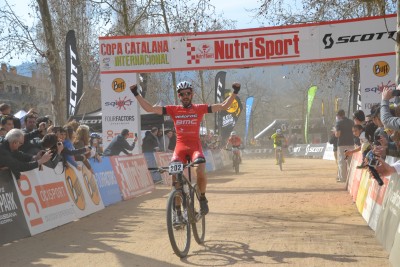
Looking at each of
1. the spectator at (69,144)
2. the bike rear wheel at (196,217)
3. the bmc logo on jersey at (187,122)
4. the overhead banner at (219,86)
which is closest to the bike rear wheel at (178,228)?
the bike rear wheel at (196,217)

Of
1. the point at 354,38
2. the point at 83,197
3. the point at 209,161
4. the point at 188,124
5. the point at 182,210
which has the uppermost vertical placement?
the point at 354,38

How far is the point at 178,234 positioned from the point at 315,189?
9007mm

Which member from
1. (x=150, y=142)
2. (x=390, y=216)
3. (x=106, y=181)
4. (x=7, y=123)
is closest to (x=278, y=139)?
(x=150, y=142)

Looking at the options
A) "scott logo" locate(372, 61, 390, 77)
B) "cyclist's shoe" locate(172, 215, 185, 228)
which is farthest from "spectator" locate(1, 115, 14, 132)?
"scott logo" locate(372, 61, 390, 77)

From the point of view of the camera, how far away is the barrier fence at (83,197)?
6926 millimetres

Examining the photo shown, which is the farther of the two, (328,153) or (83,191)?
(328,153)

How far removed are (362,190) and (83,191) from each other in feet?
18.0

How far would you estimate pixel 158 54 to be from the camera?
1698 cm

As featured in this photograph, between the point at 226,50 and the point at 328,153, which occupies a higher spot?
the point at 226,50

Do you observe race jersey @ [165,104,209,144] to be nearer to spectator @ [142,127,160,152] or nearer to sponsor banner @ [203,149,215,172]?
spectator @ [142,127,160,152]

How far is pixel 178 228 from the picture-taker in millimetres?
6641

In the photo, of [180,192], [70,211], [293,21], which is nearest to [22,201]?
[70,211]

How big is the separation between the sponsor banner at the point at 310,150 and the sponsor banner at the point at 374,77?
27637 mm

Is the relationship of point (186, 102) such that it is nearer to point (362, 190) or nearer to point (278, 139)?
point (362, 190)
